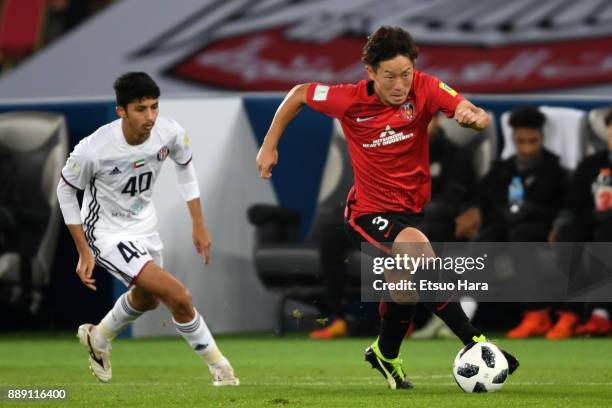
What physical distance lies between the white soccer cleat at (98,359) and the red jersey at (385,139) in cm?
181

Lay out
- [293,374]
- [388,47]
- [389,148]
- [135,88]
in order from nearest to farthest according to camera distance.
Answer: [388,47], [389,148], [135,88], [293,374]

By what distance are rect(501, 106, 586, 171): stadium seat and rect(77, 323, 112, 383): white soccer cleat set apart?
4.66 metres

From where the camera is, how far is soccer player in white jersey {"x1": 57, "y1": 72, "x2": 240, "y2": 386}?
741 centimetres

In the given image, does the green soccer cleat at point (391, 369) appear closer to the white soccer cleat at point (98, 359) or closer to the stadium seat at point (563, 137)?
the white soccer cleat at point (98, 359)

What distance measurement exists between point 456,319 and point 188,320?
4.88ft

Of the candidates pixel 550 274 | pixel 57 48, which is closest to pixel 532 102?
pixel 550 274

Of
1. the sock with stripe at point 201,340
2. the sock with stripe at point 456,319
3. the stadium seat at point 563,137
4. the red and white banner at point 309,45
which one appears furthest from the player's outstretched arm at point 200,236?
the red and white banner at point 309,45

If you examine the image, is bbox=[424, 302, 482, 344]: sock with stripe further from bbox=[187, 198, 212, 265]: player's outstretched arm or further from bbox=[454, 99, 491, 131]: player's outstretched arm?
bbox=[187, 198, 212, 265]: player's outstretched arm

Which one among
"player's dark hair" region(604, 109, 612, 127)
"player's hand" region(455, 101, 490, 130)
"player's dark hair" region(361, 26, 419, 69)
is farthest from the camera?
"player's dark hair" region(604, 109, 612, 127)

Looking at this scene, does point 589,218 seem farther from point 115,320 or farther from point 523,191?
point 115,320

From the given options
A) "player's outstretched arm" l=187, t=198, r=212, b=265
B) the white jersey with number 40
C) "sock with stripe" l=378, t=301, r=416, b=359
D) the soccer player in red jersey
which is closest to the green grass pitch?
"sock with stripe" l=378, t=301, r=416, b=359

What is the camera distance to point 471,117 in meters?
6.20

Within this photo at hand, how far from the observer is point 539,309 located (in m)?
11.2

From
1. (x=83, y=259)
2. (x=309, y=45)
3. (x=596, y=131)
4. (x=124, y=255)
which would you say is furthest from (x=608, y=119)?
(x=309, y=45)
